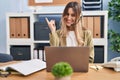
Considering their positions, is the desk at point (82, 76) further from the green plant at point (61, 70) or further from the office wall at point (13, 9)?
the office wall at point (13, 9)

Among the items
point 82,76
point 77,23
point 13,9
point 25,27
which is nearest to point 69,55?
point 82,76

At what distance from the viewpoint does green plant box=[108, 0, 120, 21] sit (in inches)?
117

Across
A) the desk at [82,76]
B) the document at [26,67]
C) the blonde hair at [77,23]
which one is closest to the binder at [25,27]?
the blonde hair at [77,23]

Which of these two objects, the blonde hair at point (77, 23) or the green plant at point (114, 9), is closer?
the blonde hair at point (77, 23)

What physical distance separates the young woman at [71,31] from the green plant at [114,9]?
3.52 ft

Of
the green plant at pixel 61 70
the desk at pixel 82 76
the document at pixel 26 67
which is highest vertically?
the green plant at pixel 61 70

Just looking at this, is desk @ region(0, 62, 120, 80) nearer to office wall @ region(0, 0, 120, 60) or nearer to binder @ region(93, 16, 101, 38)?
binder @ region(93, 16, 101, 38)

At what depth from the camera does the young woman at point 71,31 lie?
6.50 feet

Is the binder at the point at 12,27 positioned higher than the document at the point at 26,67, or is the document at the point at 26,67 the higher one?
the binder at the point at 12,27

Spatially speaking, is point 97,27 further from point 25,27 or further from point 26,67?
point 26,67

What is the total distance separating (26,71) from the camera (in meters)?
1.44

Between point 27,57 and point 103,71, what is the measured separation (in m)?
1.74

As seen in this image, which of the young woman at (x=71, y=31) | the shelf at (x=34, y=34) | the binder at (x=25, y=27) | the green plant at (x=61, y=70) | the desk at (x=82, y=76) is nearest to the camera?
the green plant at (x=61, y=70)

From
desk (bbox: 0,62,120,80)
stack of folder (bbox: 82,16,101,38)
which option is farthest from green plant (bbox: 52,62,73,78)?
stack of folder (bbox: 82,16,101,38)
